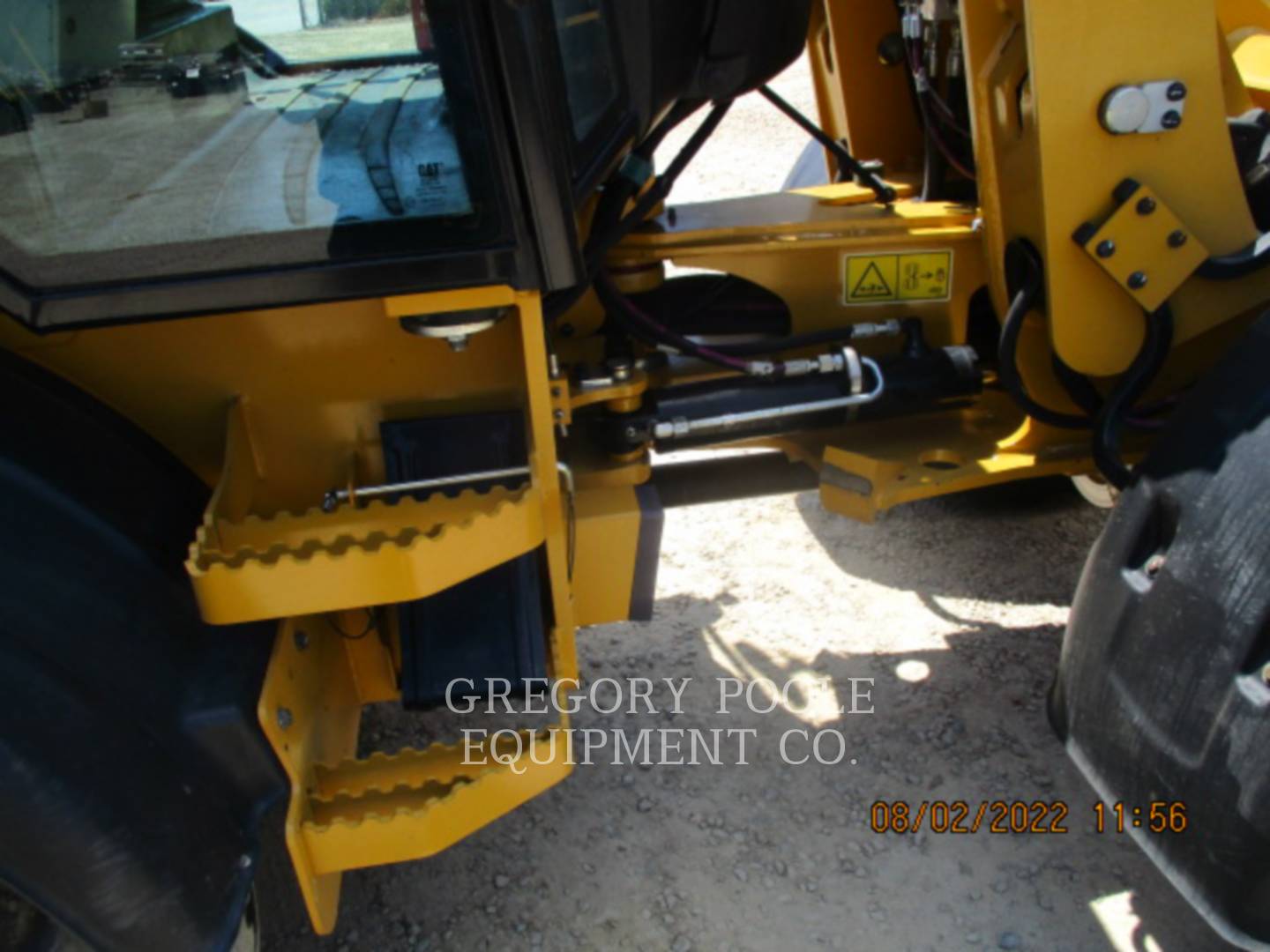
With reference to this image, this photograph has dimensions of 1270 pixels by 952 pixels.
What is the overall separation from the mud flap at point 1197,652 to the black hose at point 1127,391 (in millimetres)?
212

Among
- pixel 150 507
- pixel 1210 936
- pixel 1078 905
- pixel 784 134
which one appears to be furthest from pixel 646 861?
pixel 784 134

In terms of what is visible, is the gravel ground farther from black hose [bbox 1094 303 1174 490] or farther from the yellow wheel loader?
black hose [bbox 1094 303 1174 490]

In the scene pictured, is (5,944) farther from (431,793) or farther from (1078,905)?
(1078,905)

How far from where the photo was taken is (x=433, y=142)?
1190 mm

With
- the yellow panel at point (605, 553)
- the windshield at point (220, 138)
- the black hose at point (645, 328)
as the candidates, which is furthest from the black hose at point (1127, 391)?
the windshield at point (220, 138)

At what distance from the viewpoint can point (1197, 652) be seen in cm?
129

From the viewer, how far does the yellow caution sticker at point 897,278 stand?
1.91 metres

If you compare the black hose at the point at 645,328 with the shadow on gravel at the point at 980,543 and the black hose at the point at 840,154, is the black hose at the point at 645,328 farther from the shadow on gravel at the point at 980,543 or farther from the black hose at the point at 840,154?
the shadow on gravel at the point at 980,543

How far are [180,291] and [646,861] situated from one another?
1243 millimetres

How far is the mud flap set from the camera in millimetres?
1234

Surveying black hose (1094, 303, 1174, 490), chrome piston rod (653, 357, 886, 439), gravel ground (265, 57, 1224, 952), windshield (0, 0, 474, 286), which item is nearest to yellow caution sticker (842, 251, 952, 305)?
chrome piston rod (653, 357, 886, 439)

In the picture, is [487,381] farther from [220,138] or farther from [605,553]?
[220,138]

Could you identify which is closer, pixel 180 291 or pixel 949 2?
pixel 180 291

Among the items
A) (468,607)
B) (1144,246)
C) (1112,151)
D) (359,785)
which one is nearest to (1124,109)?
(1112,151)
